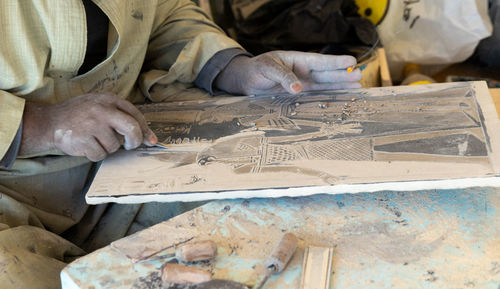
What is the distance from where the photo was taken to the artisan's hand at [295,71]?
142 cm

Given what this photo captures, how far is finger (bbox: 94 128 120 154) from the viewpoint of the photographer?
1.11 meters

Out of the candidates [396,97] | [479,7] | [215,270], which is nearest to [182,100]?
[396,97]

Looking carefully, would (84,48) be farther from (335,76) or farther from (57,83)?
(335,76)

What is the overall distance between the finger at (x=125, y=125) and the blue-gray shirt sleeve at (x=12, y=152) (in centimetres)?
21

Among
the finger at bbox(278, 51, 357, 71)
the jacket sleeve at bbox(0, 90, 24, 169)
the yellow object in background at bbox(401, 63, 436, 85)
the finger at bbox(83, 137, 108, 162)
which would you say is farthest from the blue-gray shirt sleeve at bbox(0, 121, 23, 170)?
the yellow object in background at bbox(401, 63, 436, 85)

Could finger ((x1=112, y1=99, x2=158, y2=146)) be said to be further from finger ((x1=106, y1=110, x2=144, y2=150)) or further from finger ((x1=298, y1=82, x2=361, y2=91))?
finger ((x1=298, y1=82, x2=361, y2=91))

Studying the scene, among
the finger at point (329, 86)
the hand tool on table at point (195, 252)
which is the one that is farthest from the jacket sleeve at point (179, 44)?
the hand tool on table at point (195, 252)

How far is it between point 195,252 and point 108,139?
0.35 meters

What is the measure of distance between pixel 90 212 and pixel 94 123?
385 millimetres

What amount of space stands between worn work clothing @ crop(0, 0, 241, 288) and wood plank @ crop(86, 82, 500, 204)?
18 centimetres

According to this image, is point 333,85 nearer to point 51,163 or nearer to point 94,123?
point 94,123

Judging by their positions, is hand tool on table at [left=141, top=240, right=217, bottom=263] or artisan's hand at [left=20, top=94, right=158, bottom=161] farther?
artisan's hand at [left=20, top=94, right=158, bottom=161]

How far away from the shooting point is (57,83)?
1281mm

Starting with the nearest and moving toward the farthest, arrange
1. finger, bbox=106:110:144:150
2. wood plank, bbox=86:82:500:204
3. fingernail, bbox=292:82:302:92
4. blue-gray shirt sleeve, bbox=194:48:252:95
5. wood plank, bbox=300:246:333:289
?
1. wood plank, bbox=300:246:333:289
2. wood plank, bbox=86:82:500:204
3. finger, bbox=106:110:144:150
4. fingernail, bbox=292:82:302:92
5. blue-gray shirt sleeve, bbox=194:48:252:95
